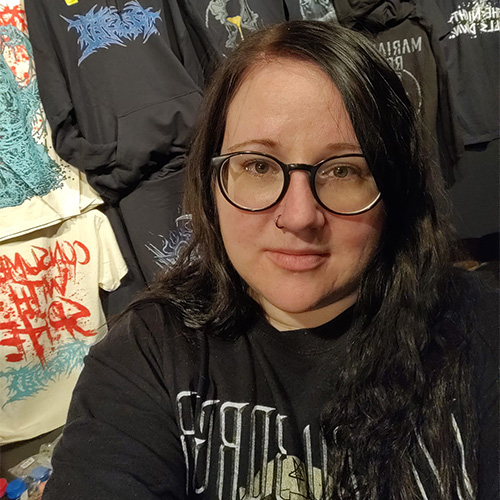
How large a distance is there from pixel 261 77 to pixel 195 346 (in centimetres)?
43

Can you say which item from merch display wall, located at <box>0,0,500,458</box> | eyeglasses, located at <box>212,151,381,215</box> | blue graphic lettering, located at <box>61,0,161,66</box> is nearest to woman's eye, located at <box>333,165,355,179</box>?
eyeglasses, located at <box>212,151,381,215</box>

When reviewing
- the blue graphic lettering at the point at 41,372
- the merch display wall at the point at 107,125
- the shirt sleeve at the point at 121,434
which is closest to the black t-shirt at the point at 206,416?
the shirt sleeve at the point at 121,434

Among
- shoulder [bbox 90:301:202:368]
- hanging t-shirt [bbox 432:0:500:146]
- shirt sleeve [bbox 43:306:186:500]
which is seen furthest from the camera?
hanging t-shirt [bbox 432:0:500:146]

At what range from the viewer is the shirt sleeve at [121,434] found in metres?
0.57

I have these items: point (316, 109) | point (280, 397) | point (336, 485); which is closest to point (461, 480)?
point (336, 485)

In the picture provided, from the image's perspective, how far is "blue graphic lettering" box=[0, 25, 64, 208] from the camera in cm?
120

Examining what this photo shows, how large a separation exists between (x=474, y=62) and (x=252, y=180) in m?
1.31

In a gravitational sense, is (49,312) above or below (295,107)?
below

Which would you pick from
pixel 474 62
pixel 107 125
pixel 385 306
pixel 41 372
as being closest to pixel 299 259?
pixel 385 306

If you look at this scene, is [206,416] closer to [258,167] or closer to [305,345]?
[305,345]

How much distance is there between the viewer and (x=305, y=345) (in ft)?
2.26

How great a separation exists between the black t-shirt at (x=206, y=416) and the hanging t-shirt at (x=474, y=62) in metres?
1.12

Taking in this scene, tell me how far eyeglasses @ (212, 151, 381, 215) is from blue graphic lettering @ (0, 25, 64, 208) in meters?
0.84

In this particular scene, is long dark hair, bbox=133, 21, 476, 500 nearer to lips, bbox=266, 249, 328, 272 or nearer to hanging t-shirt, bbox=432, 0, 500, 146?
lips, bbox=266, 249, 328, 272
